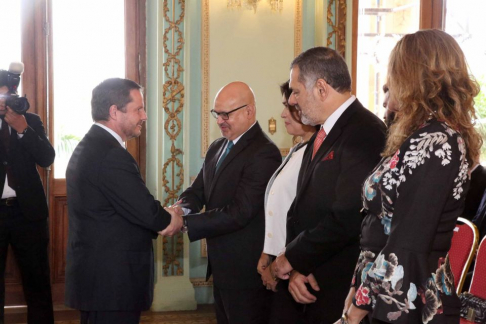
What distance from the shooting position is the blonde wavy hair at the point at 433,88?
1639mm

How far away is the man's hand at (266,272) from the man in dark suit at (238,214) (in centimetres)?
18

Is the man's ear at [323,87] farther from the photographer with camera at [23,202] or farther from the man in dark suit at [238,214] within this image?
the photographer with camera at [23,202]

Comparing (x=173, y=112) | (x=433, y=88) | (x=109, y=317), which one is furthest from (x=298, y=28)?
(x=433, y=88)

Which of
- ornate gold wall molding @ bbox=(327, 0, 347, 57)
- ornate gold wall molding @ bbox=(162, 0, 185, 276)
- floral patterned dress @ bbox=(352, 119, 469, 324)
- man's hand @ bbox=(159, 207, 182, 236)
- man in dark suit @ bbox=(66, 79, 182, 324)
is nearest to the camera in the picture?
floral patterned dress @ bbox=(352, 119, 469, 324)

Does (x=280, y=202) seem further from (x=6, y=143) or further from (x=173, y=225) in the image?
(x=6, y=143)

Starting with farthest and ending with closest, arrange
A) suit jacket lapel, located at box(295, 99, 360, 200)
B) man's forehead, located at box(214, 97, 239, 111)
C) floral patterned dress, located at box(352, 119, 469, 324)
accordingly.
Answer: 1. man's forehead, located at box(214, 97, 239, 111)
2. suit jacket lapel, located at box(295, 99, 360, 200)
3. floral patterned dress, located at box(352, 119, 469, 324)

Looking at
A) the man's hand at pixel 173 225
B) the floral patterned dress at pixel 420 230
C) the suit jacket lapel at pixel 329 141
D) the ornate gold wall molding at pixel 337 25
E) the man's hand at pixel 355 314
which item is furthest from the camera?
the ornate gold wall molding at pixel 337 25

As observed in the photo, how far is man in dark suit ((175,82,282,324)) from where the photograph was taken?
2968mm

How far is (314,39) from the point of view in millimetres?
5098

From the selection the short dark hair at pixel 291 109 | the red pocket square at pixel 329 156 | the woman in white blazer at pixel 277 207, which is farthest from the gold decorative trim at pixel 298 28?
the red pocket square at pixel 329 156

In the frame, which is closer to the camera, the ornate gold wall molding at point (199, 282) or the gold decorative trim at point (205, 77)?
the gold decorative trim at point (205, 77)

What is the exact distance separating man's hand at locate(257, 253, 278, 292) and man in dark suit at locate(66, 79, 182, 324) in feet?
1.69

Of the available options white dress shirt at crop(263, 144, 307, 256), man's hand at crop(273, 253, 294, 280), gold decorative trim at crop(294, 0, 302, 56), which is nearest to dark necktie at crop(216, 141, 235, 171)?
white dress shirt at crop(263, 144, 307, 256)

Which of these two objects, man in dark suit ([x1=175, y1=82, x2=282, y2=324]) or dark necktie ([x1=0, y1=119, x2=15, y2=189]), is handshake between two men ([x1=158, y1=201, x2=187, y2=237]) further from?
dark necktie ([x1=0, y1=119, x2=15, y2=189])
